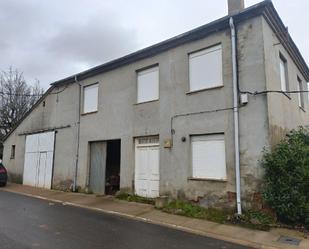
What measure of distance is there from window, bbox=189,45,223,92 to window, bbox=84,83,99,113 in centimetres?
565

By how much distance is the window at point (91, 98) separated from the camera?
1456 centimetres

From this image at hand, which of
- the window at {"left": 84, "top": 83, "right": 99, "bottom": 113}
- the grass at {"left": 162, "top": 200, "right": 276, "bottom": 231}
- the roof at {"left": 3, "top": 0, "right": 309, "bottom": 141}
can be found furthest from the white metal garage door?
the grass at {"left": 162, "top": 200, "right": 276, "bottom": 231}

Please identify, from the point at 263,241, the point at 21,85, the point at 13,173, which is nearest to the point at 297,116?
the point at 263,241

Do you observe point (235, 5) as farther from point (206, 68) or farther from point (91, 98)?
point (91, 98)

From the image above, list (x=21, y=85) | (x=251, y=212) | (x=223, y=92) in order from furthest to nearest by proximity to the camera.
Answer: (x=21, y=85), (x=223, y=92), (x=251, y=212)

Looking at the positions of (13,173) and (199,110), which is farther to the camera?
(13,173)

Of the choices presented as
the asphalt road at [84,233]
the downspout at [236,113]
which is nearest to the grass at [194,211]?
the downspout at [236,113]

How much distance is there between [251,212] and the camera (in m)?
8.55

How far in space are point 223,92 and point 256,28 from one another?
2298 mm

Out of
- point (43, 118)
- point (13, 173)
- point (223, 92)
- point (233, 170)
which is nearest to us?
point (233, 170)

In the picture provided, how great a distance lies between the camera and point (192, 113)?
34.6 ft

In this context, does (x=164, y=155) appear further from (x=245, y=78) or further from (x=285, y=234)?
(x=285, y=234)

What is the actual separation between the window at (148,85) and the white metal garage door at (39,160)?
6806mm

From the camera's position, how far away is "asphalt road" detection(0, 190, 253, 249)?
6.17 metres
